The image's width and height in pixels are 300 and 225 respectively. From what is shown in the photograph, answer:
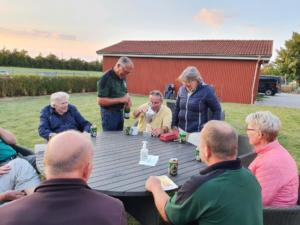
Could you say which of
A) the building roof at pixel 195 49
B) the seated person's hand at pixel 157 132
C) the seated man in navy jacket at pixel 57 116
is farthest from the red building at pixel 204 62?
the seated man in navy jacket at pixel 57 116

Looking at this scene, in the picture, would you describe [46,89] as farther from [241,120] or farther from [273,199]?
[273,199]

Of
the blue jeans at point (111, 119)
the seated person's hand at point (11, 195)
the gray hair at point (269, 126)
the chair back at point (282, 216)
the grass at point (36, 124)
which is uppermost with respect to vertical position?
the gray hair at point (269, 126)

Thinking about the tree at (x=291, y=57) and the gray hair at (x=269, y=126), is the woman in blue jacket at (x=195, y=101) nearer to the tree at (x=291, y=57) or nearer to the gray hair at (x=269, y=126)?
the gray hair at (x=269, y=126)

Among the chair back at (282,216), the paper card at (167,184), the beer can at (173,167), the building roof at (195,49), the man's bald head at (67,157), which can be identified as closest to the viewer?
the man's bald head at (67,157)

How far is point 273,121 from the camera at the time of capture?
91.9 inches

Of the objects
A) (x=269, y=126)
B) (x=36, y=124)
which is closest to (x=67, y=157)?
(x=269, y=126)

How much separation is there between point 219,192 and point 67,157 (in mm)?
783

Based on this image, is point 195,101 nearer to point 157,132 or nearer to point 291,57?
point 157,132

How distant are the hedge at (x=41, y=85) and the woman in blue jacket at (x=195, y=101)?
12734 mm

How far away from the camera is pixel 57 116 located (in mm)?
3885

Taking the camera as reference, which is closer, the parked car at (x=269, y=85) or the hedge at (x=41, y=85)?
the hedge at (x=41, y=85)

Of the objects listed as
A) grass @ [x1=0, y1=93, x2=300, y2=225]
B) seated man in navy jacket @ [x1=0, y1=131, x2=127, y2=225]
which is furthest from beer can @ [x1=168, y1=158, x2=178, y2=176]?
grass @ [x1=0, y1=93, x2=300, y2=225]

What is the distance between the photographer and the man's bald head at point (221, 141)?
1.67m

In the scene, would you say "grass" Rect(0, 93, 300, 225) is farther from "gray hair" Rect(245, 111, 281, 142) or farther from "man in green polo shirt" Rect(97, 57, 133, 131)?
"gray hair" Rect(245, 111, 281, 142)
